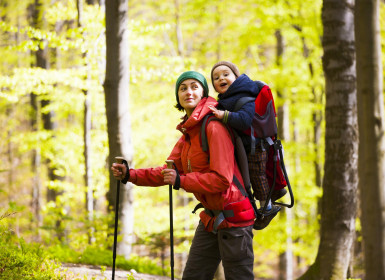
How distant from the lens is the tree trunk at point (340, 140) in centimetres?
546

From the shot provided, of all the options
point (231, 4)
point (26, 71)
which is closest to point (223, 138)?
point (26, 71)

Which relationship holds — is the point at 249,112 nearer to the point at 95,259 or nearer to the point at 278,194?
the point at 278,194

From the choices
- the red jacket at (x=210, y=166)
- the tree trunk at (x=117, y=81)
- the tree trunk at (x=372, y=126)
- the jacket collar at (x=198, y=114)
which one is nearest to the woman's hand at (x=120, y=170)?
the red jacket at (x=210, y=166)

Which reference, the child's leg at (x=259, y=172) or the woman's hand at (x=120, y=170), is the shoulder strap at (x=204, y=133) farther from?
the woman's hand at (x=120, y=170)

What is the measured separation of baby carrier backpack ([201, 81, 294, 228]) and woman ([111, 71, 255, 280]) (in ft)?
0.21

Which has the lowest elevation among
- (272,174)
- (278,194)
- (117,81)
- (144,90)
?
(278,194)

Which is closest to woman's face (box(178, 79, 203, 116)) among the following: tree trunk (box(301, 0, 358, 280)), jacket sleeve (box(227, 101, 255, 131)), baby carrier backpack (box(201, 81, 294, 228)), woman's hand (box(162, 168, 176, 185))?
baby carrier backpack (box(201, 81, 294, 228))

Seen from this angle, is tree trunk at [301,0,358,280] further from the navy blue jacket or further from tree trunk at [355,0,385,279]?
the navy blue jacket

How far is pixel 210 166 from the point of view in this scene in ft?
9.58

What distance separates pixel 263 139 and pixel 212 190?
0.59 meters

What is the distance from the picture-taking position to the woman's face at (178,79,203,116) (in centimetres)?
325

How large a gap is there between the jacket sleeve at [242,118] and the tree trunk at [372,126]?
3.61m

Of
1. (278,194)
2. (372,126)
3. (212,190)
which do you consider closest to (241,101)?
(212,190)

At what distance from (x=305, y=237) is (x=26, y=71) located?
8809mm
